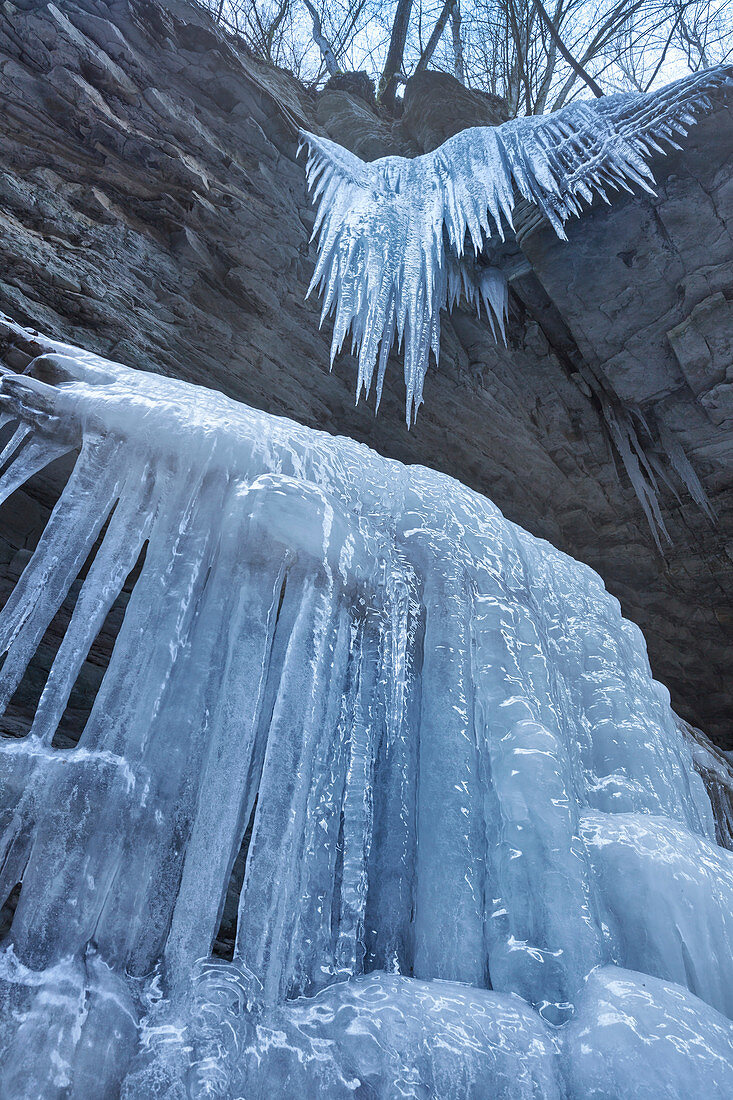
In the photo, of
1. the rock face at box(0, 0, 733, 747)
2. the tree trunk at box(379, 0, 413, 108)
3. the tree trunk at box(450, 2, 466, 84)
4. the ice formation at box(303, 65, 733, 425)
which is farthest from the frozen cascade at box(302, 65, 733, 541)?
the tree trunk at box(450, 2, 466, 84)

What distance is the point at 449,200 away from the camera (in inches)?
156

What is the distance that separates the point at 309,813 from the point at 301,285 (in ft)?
10.1

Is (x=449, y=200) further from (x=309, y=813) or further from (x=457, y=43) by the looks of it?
(x=457, y=43)

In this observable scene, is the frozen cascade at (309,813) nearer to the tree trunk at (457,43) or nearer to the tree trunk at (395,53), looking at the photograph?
the tree trunk at (395,53)

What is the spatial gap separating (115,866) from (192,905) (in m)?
0.17

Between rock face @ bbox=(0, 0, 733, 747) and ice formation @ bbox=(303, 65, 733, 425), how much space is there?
0.15m

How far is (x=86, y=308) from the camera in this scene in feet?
9.50

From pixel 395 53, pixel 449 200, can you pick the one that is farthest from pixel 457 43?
pixel 449 200

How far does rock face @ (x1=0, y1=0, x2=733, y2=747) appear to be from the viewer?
3.06 m

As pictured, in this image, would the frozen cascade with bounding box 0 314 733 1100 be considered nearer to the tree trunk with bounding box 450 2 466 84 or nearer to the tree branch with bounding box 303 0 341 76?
the tree branch with bounding box 303 0 341 76

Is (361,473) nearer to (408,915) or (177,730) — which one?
(177,730)

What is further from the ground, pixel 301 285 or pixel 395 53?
pixel 395 53

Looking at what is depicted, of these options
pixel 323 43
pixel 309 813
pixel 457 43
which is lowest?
pixel 309 813

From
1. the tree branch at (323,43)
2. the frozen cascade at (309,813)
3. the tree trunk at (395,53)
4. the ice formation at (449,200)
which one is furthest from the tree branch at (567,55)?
the tree branch at (323,43)
